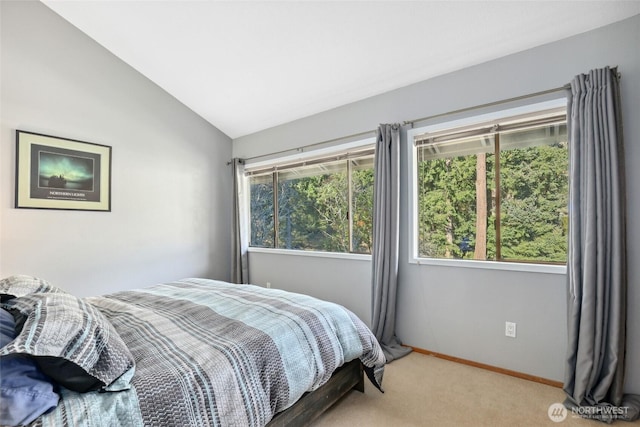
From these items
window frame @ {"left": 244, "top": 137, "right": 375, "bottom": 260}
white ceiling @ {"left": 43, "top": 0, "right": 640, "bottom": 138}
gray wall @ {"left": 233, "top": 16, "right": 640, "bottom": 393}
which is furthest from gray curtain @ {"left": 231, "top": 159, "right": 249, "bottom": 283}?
gray wall @ {"left": 233, "top": 16, "right": 640, "bottom": 393}

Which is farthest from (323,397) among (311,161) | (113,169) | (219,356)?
(113,169)

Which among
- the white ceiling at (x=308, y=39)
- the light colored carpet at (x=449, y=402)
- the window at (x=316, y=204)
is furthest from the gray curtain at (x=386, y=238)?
the white ceiling at (x=308, y=39)

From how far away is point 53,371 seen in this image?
0.96 metres

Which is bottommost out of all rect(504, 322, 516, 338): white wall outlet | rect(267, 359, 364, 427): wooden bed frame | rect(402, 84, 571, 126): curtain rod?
rect(267, 359, 364, 427): wooden bed frame

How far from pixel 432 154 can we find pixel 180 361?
259cm

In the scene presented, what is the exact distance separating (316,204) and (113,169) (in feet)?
7.54

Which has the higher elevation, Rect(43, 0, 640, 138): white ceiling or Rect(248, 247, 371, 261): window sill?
Rect(43, 0, 640, 138): white ceiling

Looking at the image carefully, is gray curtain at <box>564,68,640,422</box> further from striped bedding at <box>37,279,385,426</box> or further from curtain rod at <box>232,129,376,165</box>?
curtain rod at <box>232,129,376,165</box>

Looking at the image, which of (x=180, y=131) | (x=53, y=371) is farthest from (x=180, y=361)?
(x=180, y=131)

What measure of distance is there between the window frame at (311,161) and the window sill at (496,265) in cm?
63

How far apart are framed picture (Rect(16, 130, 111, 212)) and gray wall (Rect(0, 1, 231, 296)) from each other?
65mm

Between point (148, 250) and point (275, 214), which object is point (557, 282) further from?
point (148, 250)

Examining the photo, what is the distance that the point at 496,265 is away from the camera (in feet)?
7.98

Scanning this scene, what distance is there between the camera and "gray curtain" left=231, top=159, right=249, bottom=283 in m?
4.28
